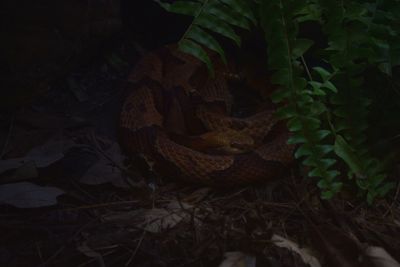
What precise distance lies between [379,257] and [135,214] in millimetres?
1206

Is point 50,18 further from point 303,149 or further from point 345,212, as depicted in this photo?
point 345,212

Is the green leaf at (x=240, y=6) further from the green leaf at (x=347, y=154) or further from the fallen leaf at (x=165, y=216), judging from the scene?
the fallen leaf at (x=165, y=216)

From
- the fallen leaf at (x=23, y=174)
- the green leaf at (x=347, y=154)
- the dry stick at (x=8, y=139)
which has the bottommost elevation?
the dry stick at (x=8, y=139)

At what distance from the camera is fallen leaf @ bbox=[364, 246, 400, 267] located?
7.85 ft

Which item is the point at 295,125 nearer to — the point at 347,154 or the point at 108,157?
the point at 347,154

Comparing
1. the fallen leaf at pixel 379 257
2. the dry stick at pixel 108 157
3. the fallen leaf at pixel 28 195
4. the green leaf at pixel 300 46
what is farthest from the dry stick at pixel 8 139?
the fallen leaf at pixel 379 257

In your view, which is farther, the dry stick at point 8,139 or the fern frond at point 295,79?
the dry stick at point 8,139

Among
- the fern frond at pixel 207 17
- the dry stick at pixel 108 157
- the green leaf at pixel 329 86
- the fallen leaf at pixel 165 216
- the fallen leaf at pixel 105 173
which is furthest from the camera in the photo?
the dry stick at pixel 108 157

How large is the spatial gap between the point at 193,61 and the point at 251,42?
0.51 meters

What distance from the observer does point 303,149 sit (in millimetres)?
2650

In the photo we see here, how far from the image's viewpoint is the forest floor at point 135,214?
2436 mm

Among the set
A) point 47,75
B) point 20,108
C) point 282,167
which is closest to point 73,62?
point 47,75

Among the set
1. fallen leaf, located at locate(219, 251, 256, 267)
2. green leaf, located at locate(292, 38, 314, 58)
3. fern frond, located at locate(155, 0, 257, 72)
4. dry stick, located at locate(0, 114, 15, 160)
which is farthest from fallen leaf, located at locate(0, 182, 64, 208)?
green leaf, located at locate(292, 38, 314, 58)

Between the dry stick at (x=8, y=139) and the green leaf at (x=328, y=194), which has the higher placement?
the green leaf at (x=328, y=194)
